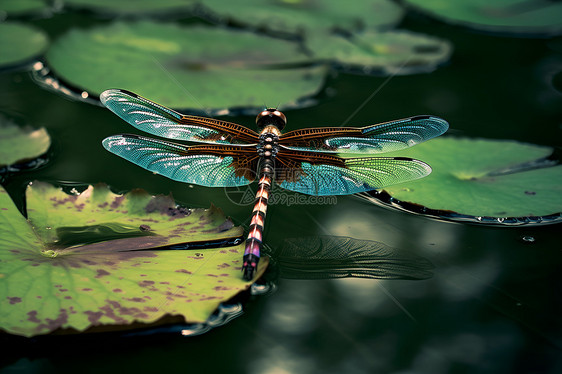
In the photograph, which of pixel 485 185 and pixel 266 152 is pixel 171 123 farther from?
pixel 485 185

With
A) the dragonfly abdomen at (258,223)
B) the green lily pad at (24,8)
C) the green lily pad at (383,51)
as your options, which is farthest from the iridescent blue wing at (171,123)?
the green lily pad at (24,8)

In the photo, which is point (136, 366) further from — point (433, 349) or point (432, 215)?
point (432, 215)

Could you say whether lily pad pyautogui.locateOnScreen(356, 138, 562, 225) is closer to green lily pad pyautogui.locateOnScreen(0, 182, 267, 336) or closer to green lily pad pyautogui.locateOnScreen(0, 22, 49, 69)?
green lily pad pyautogui.locateOnScreen(0, 182, 267, 336)

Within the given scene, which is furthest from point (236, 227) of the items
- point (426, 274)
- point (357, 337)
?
point (426, 274)

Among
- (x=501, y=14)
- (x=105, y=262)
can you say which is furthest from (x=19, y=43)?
(x=501, y=14)

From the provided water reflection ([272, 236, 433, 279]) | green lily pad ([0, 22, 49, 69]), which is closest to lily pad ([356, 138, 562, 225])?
water reflection ([272, 236, 433, 279])

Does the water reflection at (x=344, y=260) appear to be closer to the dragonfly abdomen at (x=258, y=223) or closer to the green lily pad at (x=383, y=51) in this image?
the dragonfly abdomen at (x=258, y=223)
